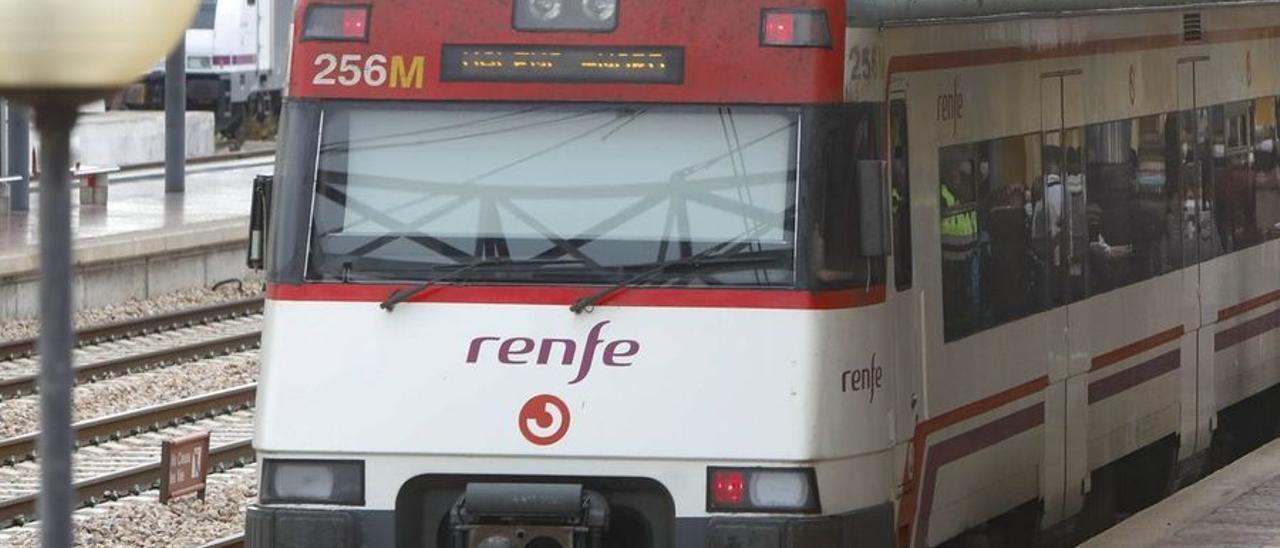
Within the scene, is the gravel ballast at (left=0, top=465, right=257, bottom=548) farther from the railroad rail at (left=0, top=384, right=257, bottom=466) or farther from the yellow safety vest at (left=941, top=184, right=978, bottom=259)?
the yellow safety vest at (left=941, top=184, right=978, bottom=259)

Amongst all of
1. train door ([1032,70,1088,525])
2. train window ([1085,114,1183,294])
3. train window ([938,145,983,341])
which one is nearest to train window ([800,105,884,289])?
train window ([938,145,983,341])

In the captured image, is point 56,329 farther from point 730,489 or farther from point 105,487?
point 105,487

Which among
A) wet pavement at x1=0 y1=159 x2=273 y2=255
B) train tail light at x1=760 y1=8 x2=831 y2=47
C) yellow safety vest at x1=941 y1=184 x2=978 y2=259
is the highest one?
train tail light at x1=760 y1=8 x2=831 y2=47

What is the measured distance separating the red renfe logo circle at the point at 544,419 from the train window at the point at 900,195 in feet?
3.97

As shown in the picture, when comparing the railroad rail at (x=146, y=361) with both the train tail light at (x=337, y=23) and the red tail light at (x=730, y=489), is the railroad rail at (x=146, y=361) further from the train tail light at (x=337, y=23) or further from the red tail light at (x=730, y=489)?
the red tail light at (x=730, y=489)

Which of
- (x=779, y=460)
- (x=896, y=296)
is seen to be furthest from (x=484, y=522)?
(x=896, y=296)

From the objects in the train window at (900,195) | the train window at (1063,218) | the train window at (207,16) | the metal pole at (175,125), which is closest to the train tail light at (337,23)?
the train window at (900,195)

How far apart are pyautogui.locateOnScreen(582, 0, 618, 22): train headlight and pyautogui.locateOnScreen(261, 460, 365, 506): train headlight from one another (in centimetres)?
152

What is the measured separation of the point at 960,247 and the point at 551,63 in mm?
1930

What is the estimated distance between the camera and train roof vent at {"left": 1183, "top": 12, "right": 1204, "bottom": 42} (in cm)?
1222

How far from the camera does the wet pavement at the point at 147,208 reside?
23.8m

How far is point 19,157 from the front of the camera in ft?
83.7

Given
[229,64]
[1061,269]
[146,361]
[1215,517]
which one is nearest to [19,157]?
[146,361]

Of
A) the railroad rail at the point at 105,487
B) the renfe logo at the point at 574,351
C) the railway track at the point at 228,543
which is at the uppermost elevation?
the renfe logo at the point at 574,351
